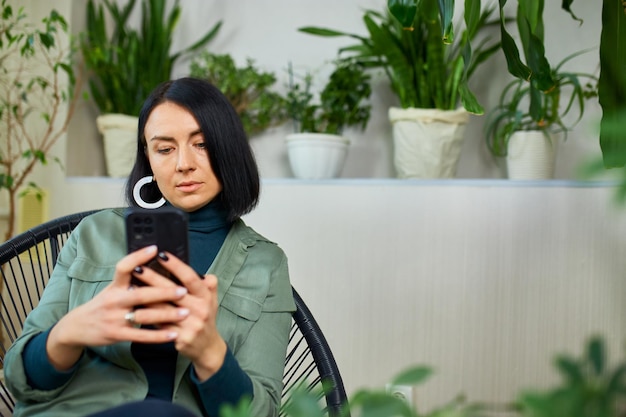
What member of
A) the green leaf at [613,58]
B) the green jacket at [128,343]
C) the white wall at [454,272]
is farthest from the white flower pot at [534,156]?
the green jacket at [128,343]

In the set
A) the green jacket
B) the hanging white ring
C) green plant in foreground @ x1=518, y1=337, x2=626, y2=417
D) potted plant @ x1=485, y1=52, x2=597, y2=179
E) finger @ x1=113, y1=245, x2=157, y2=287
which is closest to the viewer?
green plant in foreground @ x1=518, y1=337, x2=626, y2=417

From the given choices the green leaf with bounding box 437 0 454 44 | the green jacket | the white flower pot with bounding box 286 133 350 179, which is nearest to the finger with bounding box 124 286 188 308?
the green jacket

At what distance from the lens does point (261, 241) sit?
1210mm

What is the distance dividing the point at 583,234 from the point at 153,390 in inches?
53.2

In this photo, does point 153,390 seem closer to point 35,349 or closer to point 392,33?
point 35,349

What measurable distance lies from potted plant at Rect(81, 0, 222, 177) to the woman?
1.24 meters

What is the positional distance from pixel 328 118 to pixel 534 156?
0.67m

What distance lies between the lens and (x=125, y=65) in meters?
2.48

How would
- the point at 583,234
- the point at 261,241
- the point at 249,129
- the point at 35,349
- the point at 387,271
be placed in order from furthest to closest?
1. the point at 249,129
2. the point at 387,271
3. the point at 583,234
4. the point at 261,241
5. the point at 35,349

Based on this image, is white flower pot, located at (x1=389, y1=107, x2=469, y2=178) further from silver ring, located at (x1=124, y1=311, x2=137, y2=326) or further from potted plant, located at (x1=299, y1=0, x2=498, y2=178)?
silver ring, located at (x1=124, y1=311, x2=137, y2=326)

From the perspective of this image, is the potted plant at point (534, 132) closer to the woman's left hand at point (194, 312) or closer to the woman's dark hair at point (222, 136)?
the woman's dark hair at point (222, 136)

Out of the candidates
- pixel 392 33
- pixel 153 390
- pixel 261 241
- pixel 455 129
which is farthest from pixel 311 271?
pixel 153 390

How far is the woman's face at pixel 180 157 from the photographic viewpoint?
1.12 meters

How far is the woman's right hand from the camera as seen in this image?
796 millimetres
